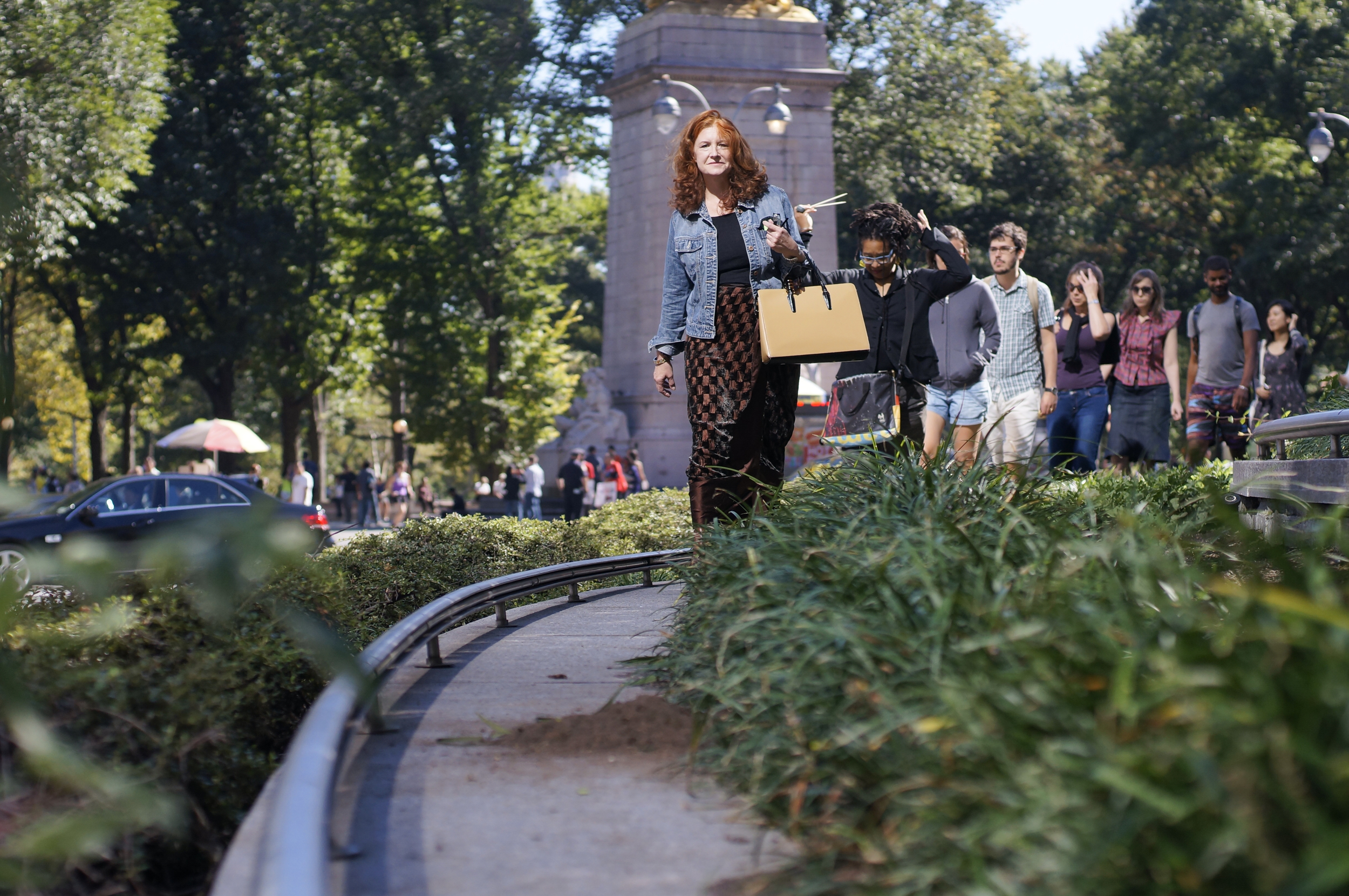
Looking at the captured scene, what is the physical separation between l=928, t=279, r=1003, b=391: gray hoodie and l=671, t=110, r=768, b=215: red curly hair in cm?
261

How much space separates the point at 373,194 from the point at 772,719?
1471 inches

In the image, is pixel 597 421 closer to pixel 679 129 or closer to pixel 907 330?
pixel 679 129

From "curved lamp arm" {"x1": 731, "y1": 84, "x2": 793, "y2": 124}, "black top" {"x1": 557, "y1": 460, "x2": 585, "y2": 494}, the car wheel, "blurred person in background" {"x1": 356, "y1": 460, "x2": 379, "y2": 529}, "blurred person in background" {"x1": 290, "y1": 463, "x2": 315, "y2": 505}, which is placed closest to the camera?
the car wheel

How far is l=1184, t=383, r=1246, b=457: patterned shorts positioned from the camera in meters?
11.6

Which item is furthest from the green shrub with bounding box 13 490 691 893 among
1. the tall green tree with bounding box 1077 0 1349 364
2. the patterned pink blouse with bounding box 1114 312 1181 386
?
the tall green tree with bounding box 1077 0 1349 364

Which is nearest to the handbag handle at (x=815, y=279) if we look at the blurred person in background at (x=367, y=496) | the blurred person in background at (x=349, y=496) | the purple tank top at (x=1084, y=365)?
the purple tank top at (x=1084, y=365)

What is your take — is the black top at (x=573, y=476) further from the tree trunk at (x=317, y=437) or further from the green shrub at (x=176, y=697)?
the green shrub at (x=176, y=697)

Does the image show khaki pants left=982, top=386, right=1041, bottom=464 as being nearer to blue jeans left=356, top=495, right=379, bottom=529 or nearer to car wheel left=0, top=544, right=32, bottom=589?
car wheel left=0, top=544, right=32, bottom=589

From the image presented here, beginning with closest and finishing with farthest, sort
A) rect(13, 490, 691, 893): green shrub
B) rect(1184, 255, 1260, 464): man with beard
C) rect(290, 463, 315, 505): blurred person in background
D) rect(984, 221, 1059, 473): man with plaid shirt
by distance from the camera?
rect(13, 490, 691, 893): green shrub < rect(984, 221, 1059, 473): man with plaid shirt < rect(1184, 255, 1260, 464): man with beard < rect(290, 463, 315, 505): blurred person in background

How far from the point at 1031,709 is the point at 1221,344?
9.77m

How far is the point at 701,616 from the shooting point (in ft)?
15.0

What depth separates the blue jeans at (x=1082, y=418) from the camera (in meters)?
11.1

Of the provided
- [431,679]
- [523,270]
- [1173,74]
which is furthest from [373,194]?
[431,679]

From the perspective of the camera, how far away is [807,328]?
6.39m
